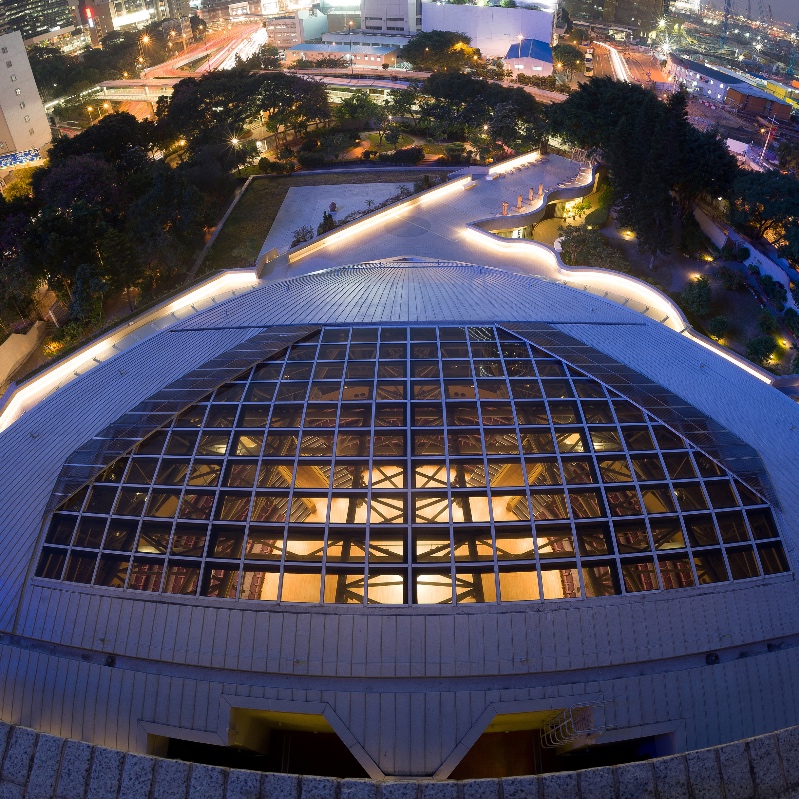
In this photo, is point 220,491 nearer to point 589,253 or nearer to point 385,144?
point 589,253

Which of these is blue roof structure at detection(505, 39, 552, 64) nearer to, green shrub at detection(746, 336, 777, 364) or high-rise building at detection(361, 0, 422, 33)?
high-rise building at detection(361, 0, 422, 33)

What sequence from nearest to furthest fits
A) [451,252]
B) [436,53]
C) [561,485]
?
1. [561,485]
2. [451,252]
3. [436,53]

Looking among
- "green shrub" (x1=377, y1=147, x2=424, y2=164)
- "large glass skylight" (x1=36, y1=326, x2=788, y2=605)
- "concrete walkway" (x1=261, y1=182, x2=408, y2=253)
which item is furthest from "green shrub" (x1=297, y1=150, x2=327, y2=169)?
"large glass skylight" (x1=36, y1=326, x2=788, y2=605)

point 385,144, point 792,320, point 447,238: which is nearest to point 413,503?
point 447,238

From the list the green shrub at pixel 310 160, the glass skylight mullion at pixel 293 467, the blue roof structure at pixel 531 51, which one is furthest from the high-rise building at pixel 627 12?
the glass skylight mullion at pixel 293 467

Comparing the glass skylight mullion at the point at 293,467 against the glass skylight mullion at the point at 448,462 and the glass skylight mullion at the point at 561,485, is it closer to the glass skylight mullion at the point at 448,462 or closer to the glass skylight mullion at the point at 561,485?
the glass skylight mullion at the point at 448,462

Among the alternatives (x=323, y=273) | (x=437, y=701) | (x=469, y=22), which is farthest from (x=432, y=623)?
(x=469, y=22)

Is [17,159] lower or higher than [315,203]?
higher
